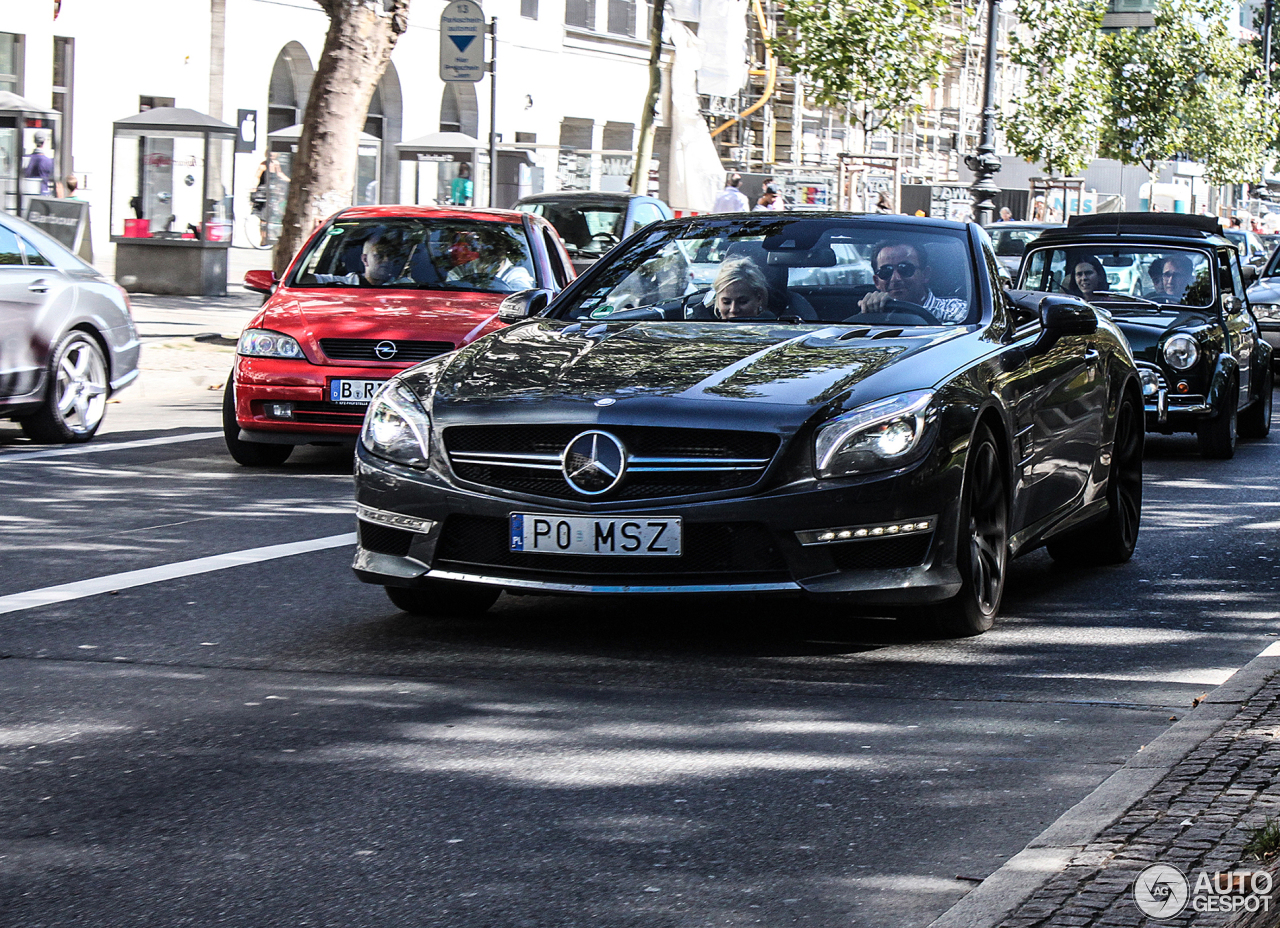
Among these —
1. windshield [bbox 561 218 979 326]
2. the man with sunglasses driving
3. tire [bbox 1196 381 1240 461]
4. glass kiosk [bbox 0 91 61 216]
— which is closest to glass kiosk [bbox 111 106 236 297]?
glass kiosk [bbox 0 91 61 216]

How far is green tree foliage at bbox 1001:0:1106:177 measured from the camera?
51438 millimetres

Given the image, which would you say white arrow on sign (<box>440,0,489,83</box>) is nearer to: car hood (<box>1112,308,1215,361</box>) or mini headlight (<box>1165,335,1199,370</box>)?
car hood (<box>1112,308,1215,361</box>)

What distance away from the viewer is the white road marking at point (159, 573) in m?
7.31

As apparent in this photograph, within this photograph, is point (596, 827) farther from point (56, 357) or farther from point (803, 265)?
point (56, 357)

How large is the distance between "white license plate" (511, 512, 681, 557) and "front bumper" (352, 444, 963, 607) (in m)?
0.02

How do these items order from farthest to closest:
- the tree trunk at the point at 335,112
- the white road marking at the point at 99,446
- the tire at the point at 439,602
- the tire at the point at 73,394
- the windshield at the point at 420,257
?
the tree trunk at the point at 335,112 < the tire at the point at 73,394 < the windshield at the point at 420,257 < the white road marking at the point at 99,446 < the tire at the point at 439,602

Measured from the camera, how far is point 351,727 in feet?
17.6

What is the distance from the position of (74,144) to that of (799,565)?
107 ft

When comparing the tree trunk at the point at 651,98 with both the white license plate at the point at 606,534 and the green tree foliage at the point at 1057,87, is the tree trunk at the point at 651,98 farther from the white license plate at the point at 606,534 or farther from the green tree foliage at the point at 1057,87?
the white license plate at the point at 606,534

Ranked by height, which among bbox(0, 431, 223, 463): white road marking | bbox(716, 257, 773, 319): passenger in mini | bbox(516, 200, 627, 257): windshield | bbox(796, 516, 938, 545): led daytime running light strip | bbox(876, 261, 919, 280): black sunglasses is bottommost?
bbox(0, 431, 223, 463): white road marking

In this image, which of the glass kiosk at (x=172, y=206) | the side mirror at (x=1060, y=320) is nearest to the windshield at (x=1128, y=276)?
the side mirror at (x=1060, y=320)

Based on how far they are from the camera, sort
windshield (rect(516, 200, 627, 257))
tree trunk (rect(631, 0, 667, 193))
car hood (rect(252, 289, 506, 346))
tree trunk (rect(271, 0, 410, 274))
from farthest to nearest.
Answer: tree trunk (rect(631, 0, 667, 193)), windshield (rect(516, 200, 627, 257)), tree trunk (rect(271, 0, 410, 274)), car hood (rect(252, 289, 506, 346))

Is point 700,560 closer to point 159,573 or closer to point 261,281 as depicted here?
point 159,573

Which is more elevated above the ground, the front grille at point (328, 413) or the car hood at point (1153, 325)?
the car hood at point (1153, 325)
